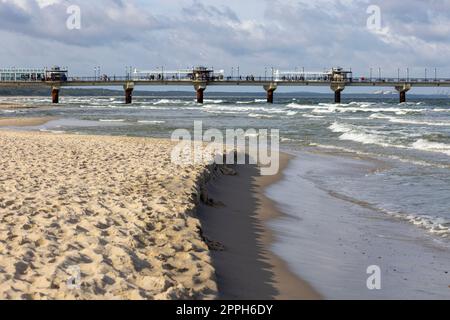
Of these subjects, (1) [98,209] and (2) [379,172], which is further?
(2) [379,172]

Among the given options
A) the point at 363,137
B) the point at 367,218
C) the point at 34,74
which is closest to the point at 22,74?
the point at 34,74

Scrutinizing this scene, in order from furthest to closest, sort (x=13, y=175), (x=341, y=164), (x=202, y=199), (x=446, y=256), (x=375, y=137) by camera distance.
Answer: (x=375, y=137), (x=341, y=164), (x=13, y=175), (x=202, y=199), (x=446, y=256)

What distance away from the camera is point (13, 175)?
12.2m

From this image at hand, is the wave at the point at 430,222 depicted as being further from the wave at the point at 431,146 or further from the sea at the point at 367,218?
the wave at the point at 431,146

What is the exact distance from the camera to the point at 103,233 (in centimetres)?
781

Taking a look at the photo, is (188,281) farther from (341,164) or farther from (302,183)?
(341,164)

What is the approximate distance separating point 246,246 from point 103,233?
1983mm

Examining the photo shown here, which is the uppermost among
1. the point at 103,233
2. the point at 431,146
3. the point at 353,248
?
the point at 431,146

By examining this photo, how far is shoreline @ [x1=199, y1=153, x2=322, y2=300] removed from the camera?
6.70m

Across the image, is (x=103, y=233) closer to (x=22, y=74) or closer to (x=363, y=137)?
(x=363, y=137)

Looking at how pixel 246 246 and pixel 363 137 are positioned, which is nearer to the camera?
pixel 246 246
